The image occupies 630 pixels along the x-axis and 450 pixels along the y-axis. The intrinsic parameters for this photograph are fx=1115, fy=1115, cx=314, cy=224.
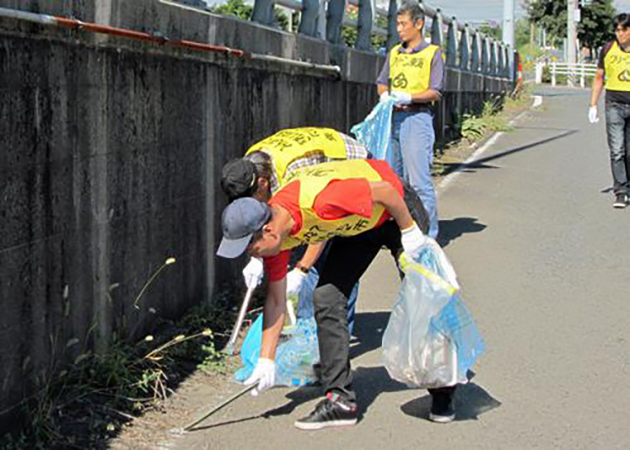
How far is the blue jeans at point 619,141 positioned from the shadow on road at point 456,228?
6.11ft

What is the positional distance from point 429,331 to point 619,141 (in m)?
7.62

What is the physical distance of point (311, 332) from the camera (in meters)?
6.20

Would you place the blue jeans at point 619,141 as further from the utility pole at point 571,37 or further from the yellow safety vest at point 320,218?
the utility pole at point 571,37

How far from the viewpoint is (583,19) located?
265ft

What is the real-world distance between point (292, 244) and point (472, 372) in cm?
179

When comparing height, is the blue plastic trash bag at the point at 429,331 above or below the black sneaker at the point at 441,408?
above

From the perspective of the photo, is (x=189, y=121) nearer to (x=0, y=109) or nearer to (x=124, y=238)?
(x=124, y=238)

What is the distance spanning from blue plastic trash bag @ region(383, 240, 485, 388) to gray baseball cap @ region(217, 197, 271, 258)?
3.32 ft

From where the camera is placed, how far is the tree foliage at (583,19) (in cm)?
→ 8056

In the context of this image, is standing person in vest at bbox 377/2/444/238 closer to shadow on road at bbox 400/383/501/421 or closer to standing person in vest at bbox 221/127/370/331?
standing person in vest at bbox 221/127/370/331

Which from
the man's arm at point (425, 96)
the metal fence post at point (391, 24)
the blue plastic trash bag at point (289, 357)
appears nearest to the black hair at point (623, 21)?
the metal fence post at point (391, 24)

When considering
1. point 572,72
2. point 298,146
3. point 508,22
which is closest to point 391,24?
point 298,146

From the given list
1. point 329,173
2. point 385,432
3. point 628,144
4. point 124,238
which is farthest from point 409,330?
point 628,144

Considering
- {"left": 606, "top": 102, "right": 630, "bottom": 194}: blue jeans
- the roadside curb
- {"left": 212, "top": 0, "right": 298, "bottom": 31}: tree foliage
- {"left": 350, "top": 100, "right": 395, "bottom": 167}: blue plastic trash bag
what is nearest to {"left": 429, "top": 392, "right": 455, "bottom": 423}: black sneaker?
{"left": 350, "top": 100, "right": 395, "bottom": 167}: blue plastic trash bag
